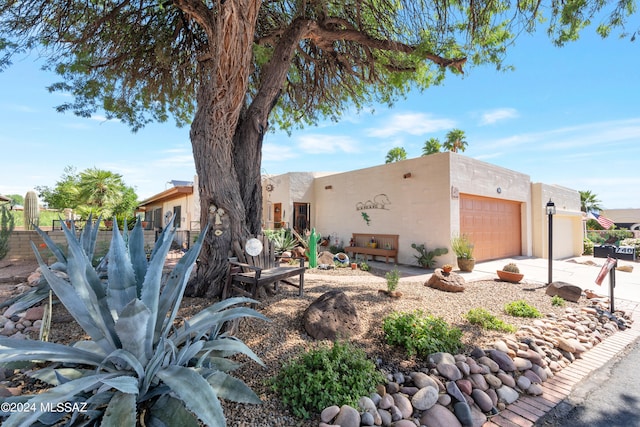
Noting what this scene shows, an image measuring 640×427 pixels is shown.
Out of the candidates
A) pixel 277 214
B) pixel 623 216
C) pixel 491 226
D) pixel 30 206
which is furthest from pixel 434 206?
pixel 623 216

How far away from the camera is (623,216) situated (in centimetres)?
3192

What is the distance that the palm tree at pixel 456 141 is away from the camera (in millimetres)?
17531

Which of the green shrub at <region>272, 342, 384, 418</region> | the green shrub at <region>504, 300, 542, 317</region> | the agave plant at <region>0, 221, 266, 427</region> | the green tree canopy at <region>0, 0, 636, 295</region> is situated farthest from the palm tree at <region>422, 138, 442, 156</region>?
the agave plant at <region>0, 221, 266, 427</region>

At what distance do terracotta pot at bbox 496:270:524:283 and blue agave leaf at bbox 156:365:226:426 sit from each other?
23.0 ft

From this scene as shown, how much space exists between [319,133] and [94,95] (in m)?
5.77

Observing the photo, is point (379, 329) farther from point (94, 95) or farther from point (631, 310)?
point (94, 95)

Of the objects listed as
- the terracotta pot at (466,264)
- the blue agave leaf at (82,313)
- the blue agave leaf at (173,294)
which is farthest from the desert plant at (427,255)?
the blue agave leaf at (82,313)

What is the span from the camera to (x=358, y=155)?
45.7 feet

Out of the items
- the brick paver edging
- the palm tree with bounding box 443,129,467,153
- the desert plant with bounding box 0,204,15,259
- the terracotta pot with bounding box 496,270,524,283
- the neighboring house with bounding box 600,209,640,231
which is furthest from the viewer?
the neighboring house with bounding box 600,209,640,231

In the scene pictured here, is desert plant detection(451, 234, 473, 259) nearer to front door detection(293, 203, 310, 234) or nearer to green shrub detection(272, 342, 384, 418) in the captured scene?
green shrub detection(272, 342, 384, 418)

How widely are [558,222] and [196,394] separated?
1561cm

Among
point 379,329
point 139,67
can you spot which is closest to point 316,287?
point 379,329

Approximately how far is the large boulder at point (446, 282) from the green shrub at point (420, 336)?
2.50 metres

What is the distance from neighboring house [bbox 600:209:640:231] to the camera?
30.7 m
